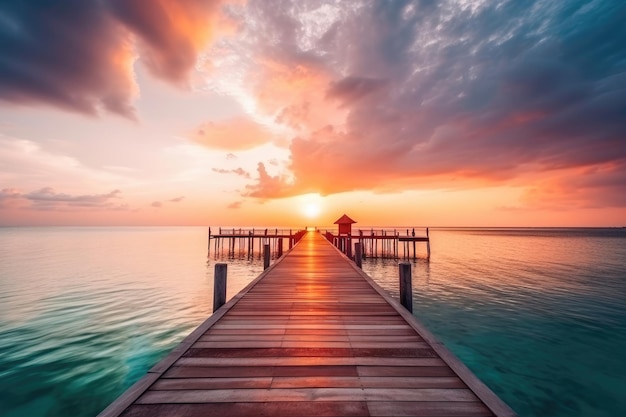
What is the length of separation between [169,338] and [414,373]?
34.7 ft

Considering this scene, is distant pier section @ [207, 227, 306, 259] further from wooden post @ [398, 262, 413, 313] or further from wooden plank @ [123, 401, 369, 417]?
wooden plank @ [123, 401, 369, 417]

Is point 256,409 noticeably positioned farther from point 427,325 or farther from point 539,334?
point 539,334

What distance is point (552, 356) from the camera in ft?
30.7

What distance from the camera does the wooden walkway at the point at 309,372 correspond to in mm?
2775

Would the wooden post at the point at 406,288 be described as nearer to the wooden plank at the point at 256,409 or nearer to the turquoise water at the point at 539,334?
the turquoise water at the point at 539,334

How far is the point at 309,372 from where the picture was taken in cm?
345

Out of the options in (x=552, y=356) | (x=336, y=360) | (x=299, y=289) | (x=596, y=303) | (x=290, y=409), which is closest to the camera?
(x=290, y=409)

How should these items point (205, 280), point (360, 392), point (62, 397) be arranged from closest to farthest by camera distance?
point (360, 392) → point (62, 397) → point (205, 280)

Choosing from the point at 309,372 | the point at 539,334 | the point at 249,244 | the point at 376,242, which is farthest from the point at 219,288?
the point at 376,242

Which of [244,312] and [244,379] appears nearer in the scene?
[244,379]

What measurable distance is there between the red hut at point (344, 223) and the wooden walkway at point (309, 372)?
3547 centimetres

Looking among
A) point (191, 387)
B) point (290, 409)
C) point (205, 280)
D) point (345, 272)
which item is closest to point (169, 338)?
point (345, 272)

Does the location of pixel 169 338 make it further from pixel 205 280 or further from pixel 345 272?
pixel 205 280

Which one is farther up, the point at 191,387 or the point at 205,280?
the point at 191,387
